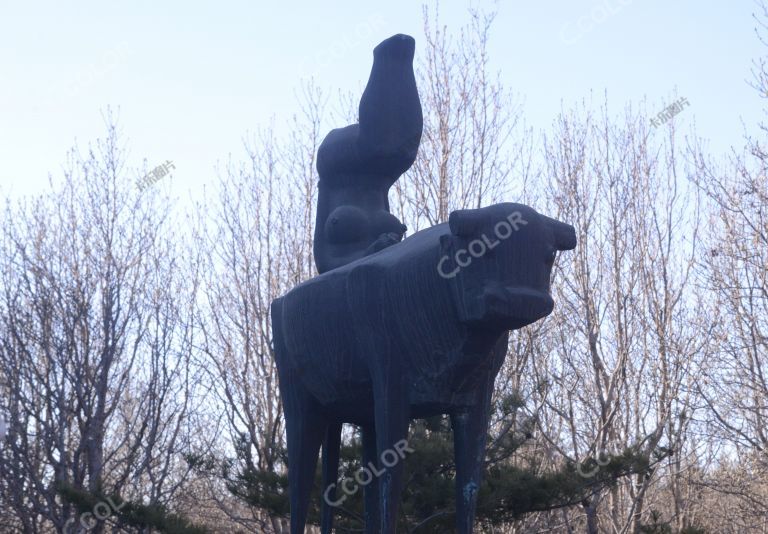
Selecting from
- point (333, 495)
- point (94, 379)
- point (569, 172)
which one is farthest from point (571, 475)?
point (569, 172)

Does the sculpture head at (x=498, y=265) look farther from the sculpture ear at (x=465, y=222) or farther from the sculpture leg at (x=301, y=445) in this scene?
the sculpture leg at (x=301, y=445)

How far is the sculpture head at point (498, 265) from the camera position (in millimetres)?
3000

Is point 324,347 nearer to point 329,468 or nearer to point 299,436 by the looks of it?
point 299,436

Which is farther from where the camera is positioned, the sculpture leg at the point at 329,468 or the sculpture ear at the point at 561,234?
the sculpture leg at the point at 329,468

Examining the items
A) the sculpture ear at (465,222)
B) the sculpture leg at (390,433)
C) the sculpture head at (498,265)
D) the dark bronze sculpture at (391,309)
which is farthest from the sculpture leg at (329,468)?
the sculpture ear at (465,222)

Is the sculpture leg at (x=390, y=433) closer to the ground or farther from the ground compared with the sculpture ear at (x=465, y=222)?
closer to the ground

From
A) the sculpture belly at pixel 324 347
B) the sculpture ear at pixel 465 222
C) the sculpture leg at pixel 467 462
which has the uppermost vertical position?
the sculpture ear at pixel 465 222

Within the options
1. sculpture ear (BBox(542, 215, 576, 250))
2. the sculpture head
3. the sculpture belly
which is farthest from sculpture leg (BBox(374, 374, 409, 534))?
sculpture ear (BBox(542, 215, 576, 250))

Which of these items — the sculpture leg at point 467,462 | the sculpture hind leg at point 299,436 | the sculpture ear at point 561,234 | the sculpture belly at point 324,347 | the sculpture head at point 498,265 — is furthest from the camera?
the sculpture hind leg at point 299,436

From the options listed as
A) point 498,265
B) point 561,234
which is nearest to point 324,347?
point 498,265

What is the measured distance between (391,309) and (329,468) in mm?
974

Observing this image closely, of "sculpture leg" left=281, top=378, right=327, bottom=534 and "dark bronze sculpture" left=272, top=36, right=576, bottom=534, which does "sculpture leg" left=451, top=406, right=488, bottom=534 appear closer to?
"dark bronze sculpture" left=272, top=36, right=576, bottom=534

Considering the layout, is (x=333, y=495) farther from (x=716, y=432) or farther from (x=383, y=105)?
(x=716, y=432)

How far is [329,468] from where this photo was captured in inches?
154
